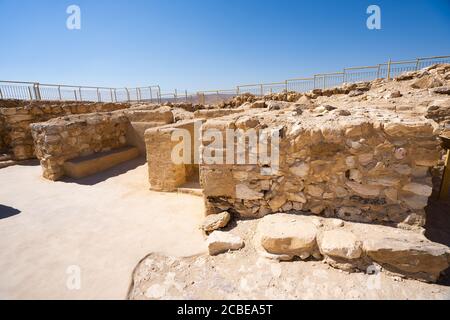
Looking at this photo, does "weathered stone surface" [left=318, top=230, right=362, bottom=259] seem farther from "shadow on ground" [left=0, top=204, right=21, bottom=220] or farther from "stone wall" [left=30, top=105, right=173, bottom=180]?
"stone wall" [left=30, top=105, right=173, bottom=180]

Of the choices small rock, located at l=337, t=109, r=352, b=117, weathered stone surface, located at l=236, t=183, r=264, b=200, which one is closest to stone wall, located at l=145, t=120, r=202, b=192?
weathered stone surface, located at l=236, t=183, r=264, b=200

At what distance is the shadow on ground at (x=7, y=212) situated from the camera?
350cm

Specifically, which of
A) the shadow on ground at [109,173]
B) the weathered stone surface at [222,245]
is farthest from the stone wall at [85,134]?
the weathered stone surface at [222,245]

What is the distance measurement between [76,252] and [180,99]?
21774 mm

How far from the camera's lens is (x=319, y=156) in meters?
2.46

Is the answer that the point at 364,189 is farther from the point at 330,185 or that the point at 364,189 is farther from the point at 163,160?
the point at 163,160

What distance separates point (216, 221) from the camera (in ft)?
8.98

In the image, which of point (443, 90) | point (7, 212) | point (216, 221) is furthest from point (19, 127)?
point (443, 90)

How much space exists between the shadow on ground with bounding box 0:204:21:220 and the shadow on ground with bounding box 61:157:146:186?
1.28m

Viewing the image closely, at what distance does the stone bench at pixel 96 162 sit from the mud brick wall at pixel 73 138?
21 cm

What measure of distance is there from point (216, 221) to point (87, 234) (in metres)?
1.74

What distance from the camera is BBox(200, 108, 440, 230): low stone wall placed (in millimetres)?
2193
